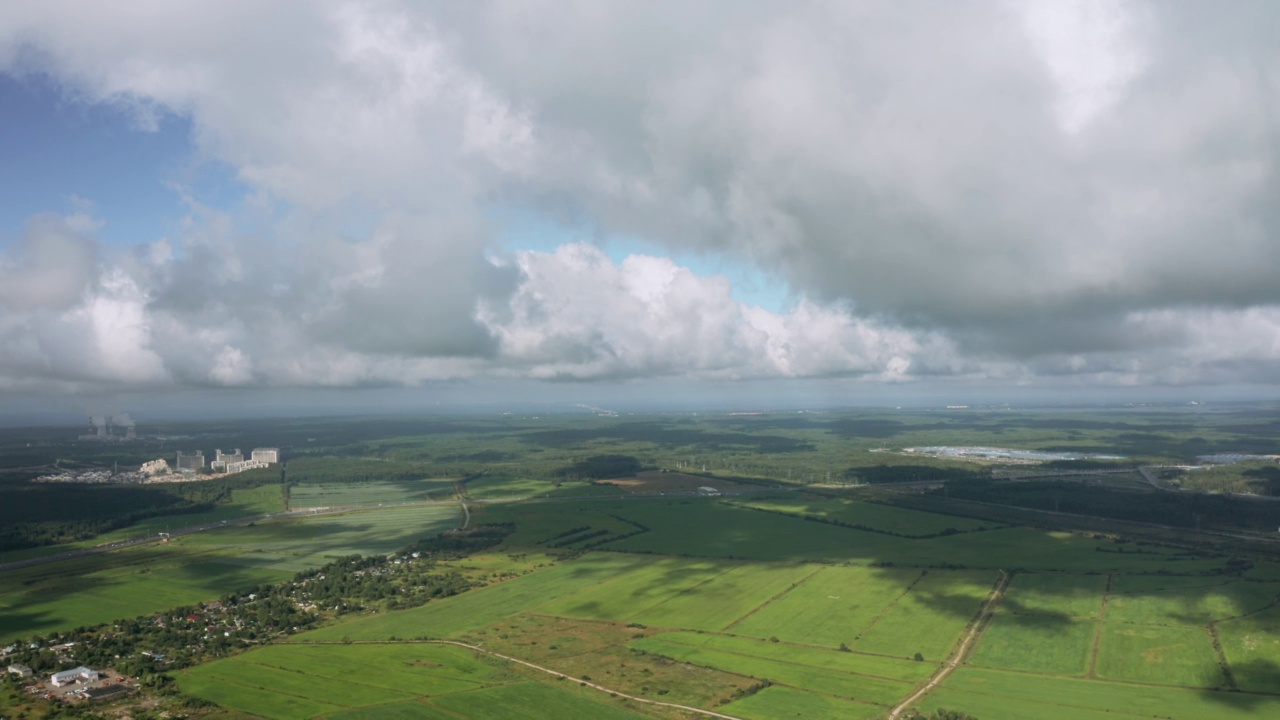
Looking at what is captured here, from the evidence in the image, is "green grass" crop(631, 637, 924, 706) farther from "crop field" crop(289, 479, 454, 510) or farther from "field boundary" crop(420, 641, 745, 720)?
"crop field" crop(289, 479, 454, 510)

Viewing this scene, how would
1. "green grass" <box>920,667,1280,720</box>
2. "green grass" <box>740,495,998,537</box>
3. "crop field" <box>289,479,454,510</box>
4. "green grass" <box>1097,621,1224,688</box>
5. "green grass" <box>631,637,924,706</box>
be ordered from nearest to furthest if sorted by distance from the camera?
"green grass" <box>920,667,1280,720</box> → "green grass" <box>631,637,924,706</box> → "green grass" <box>1097,621,1224,688</box> → "green grass" <box>740,495,998,537</box> → "crop field" <box>289,479,454,510</box>

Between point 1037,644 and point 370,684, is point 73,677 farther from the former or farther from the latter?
point 1037,644

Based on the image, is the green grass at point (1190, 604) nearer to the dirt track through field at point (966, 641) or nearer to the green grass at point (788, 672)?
the dirt track through field at point (966, 641)

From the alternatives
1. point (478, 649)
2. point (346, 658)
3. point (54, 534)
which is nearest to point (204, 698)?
point (346, 658)

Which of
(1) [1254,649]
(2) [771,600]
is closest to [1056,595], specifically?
(1) [1254,649]

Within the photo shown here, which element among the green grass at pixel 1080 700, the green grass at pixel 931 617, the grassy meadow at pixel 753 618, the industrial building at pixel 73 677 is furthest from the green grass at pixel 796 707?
the industrial building at pixel 73 677

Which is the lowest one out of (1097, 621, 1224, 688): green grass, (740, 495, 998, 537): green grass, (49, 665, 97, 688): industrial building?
(740, 495, 998, 537): green grass

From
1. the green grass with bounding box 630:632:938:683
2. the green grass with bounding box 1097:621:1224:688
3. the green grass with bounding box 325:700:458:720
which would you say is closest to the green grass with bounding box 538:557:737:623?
the green grass with bounding box 630:632:938:683
